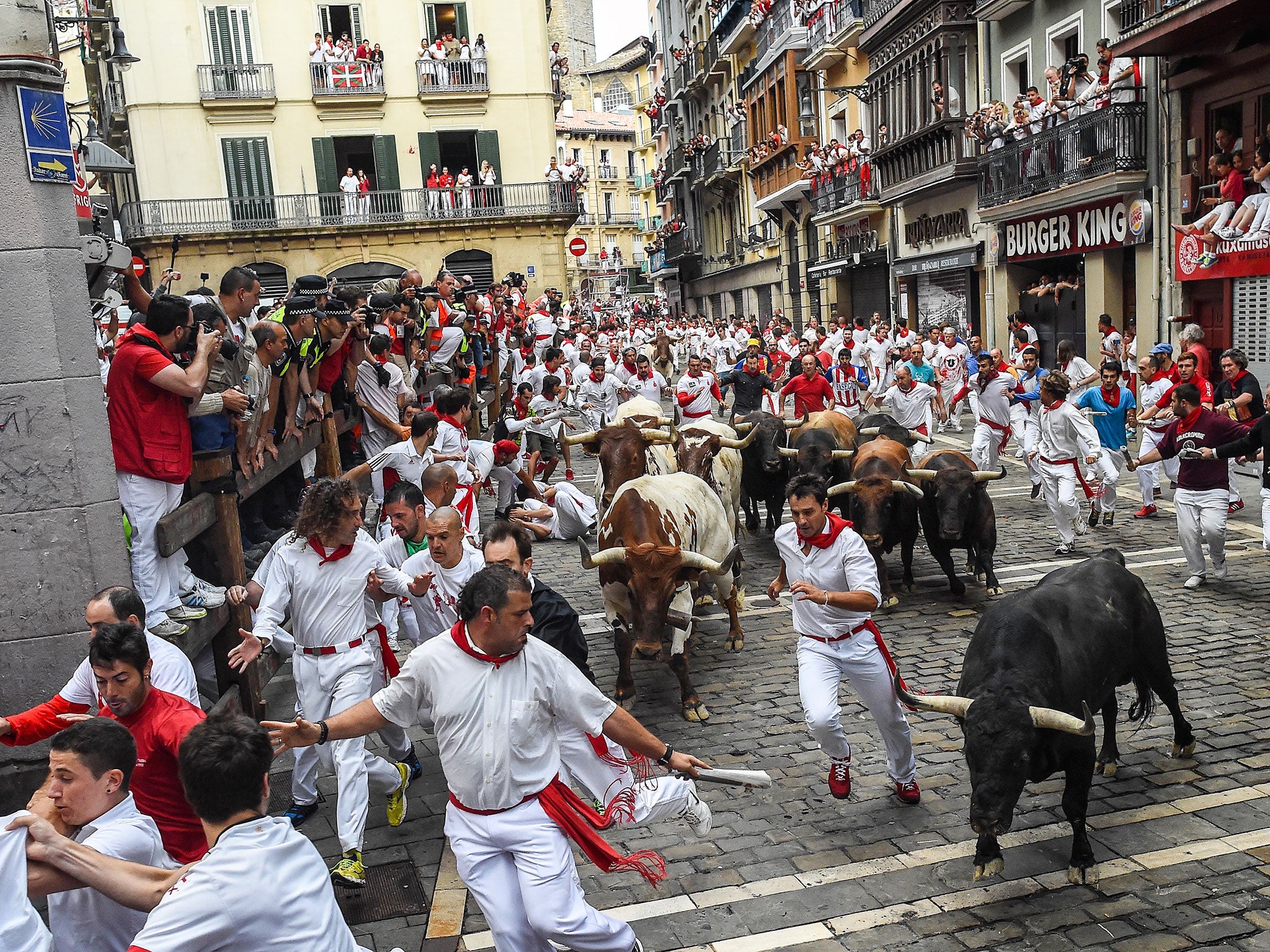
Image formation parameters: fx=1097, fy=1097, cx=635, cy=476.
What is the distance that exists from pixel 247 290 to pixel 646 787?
4.89 metres

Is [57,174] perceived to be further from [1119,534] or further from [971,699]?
[1119,534]

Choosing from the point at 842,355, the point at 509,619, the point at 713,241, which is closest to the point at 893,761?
the point at 509,619

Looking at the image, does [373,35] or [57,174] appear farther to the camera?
[373,35]

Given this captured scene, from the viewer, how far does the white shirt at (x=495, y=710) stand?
168 inches

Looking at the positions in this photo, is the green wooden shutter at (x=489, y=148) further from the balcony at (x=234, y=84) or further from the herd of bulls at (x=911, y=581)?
the herd of bulls at (x=911, y=581)

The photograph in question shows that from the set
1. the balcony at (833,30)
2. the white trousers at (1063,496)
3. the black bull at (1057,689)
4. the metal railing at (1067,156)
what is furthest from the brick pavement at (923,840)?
the balcony at (833,30)

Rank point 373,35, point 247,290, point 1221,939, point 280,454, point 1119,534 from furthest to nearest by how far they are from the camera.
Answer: point 373,35 → point 1119,534 → point 280,454 → point 247,290 → point 1221,939

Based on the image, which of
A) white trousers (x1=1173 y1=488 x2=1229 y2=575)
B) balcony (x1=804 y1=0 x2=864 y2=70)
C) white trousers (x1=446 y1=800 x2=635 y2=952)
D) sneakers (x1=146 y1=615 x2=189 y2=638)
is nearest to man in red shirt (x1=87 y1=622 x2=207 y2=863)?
white trousers (x1=446 y1=800 x2=635 y2=952)

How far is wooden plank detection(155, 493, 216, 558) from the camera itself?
6266 millimetres

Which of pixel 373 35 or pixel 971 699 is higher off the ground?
pixel 373 35

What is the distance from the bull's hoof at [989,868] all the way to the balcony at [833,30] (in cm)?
3028

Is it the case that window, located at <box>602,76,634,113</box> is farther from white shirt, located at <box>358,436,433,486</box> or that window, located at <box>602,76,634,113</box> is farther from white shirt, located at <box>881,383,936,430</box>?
white shirt, located at <box>358,436,433,486</box>

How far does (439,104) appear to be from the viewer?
3419 centimetres

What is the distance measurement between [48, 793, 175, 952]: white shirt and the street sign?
355 centimetres
